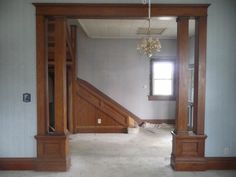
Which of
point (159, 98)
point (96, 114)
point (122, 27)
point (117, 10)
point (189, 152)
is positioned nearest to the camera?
point (117, 10)

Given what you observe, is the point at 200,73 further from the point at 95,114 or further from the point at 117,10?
Answer: the point at 95,114

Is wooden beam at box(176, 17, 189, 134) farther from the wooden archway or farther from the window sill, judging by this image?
the window sill

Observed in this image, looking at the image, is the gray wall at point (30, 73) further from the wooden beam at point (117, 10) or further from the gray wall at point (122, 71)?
the gray wall at point (122, 71)

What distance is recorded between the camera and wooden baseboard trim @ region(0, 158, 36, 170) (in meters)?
3.89

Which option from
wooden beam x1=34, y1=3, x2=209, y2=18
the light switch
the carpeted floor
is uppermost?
wooden beam x1=34, y1=3, x2=209, y2=18

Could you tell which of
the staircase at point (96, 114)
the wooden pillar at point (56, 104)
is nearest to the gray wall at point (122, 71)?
the staircase at point (96, 114)

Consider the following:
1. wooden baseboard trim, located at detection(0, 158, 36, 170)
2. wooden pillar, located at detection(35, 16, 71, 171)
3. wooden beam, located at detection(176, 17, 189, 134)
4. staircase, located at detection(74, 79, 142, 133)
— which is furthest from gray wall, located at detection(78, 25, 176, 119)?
wooden baseboard trim, located at detection(0, 158, 36, 170)

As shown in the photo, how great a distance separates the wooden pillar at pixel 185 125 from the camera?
3887 millimetres

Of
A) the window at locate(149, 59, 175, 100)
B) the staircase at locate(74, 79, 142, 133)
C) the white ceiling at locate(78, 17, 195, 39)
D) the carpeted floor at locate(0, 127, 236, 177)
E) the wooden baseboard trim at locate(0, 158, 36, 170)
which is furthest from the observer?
the window at locate(149, 59, 175, 100)

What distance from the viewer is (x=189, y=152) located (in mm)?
3924

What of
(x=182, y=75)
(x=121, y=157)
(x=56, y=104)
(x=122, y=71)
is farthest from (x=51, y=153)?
(x=122, y=71)

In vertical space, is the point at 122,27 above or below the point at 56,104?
above

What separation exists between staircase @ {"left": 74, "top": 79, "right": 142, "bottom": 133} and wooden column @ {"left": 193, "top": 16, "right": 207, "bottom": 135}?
3.14 meters

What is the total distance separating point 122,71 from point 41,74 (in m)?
4.03
